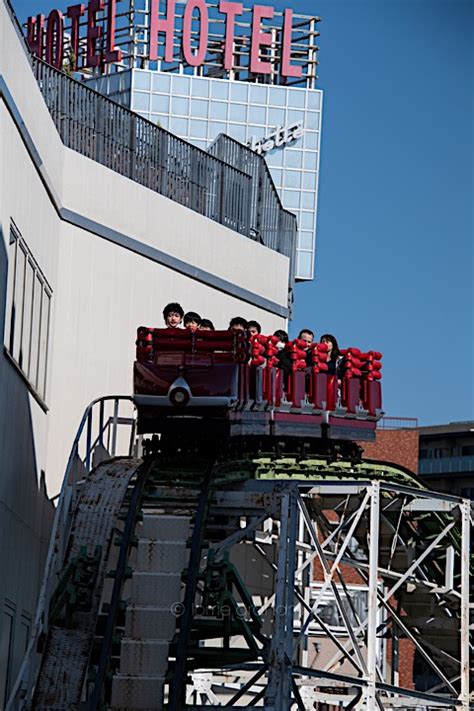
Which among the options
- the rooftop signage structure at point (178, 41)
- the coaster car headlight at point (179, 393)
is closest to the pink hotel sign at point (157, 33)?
the rooftop signage structure at point (178, 41)

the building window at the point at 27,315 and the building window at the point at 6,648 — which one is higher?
the building window at the point at 27,315

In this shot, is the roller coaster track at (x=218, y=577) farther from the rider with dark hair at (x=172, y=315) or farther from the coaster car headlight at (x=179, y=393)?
the rider with dark hair at (x=172, y=315)

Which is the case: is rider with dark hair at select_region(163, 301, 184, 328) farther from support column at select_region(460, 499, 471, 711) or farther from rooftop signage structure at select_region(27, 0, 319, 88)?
rooftop signage structure at select_region(27, 0, 319, 88)

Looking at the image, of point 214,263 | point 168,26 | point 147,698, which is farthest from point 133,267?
point 168,26

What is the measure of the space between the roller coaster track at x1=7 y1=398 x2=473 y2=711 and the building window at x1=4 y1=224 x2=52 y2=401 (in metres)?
2.12

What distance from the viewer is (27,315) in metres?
24.6

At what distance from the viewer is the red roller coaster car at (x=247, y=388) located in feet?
78.8

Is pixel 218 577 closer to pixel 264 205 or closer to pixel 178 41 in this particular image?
pixel 264 205

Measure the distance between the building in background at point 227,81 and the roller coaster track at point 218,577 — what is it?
4174 cm

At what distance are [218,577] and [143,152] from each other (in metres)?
12.9

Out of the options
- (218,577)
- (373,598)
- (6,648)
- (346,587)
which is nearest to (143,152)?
(346,587)

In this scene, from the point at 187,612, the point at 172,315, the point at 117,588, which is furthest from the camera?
the point at 172,315

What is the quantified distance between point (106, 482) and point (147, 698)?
3.94 meters

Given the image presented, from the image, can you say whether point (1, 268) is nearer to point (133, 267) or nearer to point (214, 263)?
point (133, 267)
